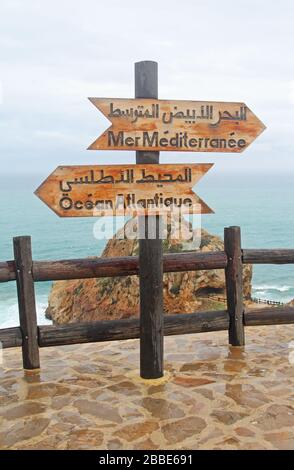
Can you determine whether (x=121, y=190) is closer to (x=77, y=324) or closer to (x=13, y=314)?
(x=77, y=324)

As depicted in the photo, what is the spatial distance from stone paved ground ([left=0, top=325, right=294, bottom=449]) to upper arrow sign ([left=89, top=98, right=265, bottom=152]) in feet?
9.05

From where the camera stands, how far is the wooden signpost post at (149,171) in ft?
16.0

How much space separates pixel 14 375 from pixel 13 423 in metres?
1.35

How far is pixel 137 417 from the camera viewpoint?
4.49 metres

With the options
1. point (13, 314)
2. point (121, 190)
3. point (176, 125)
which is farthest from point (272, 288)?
point (121, 190)

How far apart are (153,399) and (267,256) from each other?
8.82 feet

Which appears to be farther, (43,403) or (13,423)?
(43,403)

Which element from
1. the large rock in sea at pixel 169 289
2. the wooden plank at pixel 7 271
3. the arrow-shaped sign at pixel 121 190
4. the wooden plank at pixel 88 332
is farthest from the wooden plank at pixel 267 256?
the large rock in sea at pixel 169 289

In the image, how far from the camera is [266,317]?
21.2 ft

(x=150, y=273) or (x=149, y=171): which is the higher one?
(x=149, y=171)

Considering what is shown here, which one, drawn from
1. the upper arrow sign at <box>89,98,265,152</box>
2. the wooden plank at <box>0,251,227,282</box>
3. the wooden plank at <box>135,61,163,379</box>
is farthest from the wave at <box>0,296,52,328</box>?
the upper arrow sign at <box>89,98,265,152</box>

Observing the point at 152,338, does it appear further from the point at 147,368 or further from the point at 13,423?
the point at 13,423

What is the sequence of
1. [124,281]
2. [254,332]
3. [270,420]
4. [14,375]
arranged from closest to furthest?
1. [270,420]
2. [14,375]
3. [254,332]
4. [124,281]
